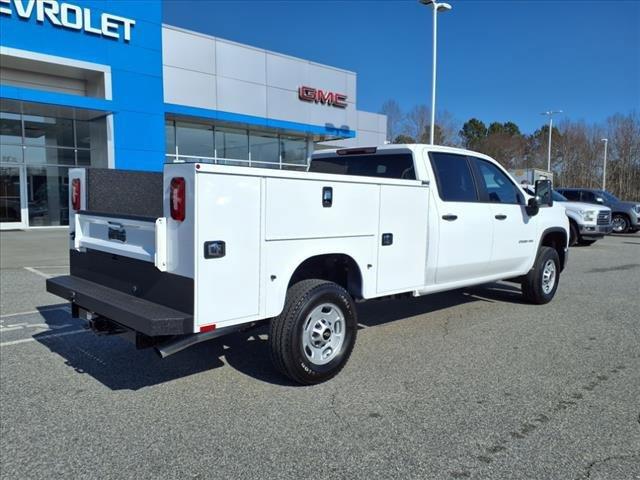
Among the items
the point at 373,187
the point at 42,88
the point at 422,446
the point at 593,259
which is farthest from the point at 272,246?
the point at 42,88

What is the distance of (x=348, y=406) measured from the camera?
12.9 ft

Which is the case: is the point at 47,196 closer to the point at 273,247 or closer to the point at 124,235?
the point at 124,235

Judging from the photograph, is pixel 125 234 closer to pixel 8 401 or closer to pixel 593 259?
pixel 8 401

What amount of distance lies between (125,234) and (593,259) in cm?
1268

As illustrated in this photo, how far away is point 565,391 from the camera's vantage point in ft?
14.0

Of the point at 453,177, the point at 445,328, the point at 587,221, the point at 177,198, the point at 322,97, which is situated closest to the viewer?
the point at 177,198

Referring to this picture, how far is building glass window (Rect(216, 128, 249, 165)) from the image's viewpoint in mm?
23438

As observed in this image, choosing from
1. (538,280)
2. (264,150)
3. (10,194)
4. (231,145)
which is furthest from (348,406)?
(264,150)

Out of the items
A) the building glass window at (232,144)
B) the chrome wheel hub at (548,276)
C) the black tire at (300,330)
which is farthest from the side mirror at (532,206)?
the building glass window at (232,144)

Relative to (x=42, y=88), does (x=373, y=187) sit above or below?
below

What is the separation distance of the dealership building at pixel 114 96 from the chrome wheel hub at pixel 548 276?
8879 millimetres

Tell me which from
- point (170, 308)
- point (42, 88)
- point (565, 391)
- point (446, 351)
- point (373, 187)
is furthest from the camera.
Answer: point (42, 88)

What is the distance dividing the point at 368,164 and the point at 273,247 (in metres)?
2.51

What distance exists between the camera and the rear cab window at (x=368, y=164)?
555 cm
